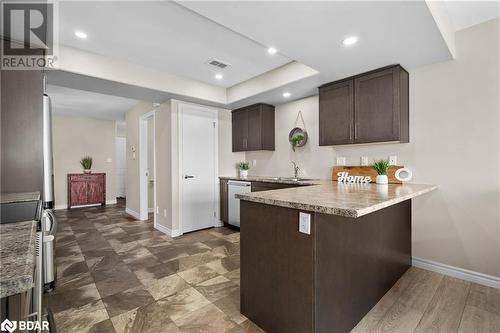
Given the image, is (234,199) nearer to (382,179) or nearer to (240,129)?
(240,129)

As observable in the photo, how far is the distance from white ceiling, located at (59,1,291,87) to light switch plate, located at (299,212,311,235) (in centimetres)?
196

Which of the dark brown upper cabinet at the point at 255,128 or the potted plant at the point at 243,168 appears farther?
the potted plant at the point at 243,168

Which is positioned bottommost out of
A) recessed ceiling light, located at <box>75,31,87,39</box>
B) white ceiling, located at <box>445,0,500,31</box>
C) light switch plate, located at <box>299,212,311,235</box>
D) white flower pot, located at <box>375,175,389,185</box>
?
light switch plate, located at <box>299,212,311,235</box>

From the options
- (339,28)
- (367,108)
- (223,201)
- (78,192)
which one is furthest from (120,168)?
(339,28)

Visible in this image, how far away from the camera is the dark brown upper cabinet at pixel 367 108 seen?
8.34 feet

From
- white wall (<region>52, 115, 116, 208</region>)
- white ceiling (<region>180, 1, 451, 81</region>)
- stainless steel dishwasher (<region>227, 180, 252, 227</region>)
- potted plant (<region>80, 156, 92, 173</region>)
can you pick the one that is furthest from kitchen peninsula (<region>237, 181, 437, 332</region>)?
white wall (<region>52, 115, 116, 208</region>)

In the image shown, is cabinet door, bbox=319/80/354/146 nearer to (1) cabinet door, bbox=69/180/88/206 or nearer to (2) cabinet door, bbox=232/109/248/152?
(2) cabinet door, bbox=232/109/248/152

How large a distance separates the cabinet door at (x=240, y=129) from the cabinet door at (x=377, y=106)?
6.84 ft

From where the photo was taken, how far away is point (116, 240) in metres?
3.66

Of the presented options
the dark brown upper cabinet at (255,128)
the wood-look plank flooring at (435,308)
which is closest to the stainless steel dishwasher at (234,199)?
the dark brown upper cabinet at (255,128)

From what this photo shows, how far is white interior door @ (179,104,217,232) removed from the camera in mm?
4017

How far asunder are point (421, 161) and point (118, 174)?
852 centimetres

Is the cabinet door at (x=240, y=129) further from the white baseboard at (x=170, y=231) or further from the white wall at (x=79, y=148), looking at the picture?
the white wall at (x=79, y=148)

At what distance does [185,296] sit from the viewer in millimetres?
2109
